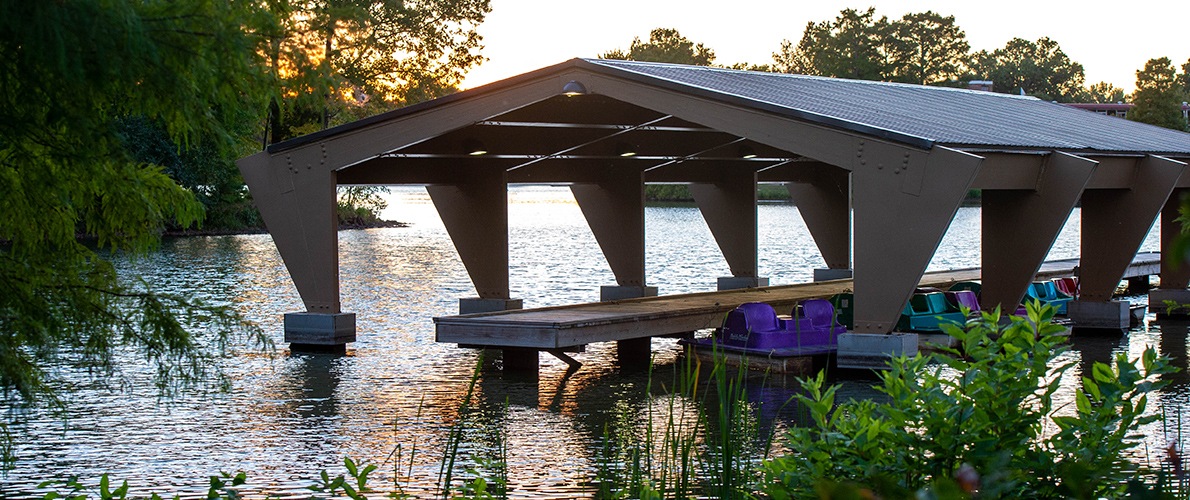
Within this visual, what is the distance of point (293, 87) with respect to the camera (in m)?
6.26

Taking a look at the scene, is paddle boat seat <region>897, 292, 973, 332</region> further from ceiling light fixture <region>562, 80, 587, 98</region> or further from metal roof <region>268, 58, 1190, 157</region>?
ceiling light fixture <region>562, 80, 587, 98</region>

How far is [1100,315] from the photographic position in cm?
1920

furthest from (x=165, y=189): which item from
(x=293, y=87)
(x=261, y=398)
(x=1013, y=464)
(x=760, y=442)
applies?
(x=261, y=398)

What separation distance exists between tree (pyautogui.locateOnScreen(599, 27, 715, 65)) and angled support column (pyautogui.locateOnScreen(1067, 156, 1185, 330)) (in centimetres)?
9060

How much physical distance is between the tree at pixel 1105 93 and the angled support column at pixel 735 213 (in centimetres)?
11175

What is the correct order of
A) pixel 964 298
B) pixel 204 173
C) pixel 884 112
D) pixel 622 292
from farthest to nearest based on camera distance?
pixel 204 173 < pixel 622 292 < pixel 964 298 < pixel 884 112

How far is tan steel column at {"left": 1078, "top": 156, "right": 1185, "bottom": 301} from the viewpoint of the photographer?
18.2m

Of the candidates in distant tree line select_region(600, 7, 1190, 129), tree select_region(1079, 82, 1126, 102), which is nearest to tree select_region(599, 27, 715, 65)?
distant tree line select_region(600, 7, 1190, 129)

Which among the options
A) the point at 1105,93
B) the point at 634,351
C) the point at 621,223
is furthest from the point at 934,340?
the point at 1105,93

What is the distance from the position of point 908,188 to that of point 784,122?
1.75m

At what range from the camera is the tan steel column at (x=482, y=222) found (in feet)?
67.2

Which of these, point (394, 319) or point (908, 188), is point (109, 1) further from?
point (394, 319)

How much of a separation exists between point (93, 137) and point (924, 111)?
47.5 ft

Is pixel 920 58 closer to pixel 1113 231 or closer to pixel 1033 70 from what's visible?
pixel 1033 70
